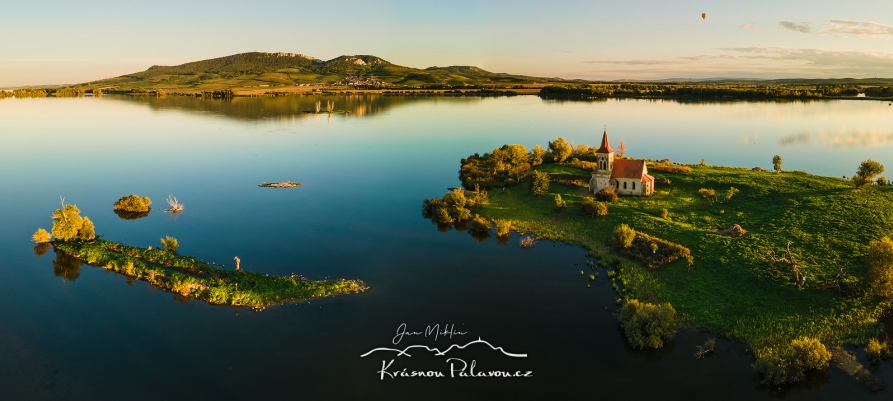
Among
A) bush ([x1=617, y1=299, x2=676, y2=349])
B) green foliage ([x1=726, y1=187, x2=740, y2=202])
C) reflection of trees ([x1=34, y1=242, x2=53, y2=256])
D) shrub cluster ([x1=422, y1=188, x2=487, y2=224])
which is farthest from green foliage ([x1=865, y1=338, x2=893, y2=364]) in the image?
reflection of trees ([x1=34, y1=242, x2=53, y2=256])

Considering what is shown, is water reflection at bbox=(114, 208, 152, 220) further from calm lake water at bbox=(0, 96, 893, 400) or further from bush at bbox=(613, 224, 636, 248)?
bush at bbox=(613, 224, 636, 248)

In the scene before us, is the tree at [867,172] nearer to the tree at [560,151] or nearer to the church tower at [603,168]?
the church tower at [603,168]

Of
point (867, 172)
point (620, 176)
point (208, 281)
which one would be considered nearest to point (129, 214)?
point (208, 281)

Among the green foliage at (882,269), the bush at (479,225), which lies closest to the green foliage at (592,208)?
the bush at (479,225)

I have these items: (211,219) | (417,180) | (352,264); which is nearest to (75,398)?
(352,264)

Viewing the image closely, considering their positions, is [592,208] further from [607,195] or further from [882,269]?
[882,269]

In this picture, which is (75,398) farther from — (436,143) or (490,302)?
(436,143)

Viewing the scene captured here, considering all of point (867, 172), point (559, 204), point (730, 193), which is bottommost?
point (559, 204)
